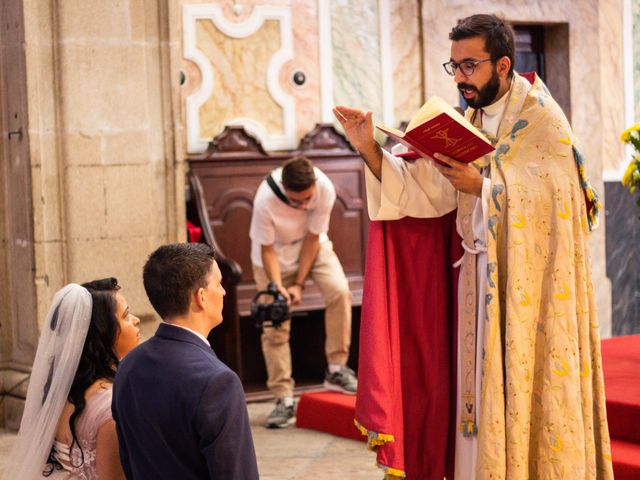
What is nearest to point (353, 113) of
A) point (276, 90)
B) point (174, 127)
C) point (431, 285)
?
point (431, 285)

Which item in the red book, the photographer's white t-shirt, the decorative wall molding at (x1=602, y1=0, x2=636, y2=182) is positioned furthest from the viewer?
the decorative wall molding at (x1=602, y1=0, x2=636, y2=182)

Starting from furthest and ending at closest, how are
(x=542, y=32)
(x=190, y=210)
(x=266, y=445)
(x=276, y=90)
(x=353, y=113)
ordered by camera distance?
(x=542, y=32)
(x=276, y=90)
(x=190, y=210)
(x=266, y=445)
(x=353, y=113)

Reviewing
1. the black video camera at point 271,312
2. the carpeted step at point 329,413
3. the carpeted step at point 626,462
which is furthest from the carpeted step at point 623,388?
the black video camera at point 271,312

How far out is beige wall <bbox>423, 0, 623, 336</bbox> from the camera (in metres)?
8.77

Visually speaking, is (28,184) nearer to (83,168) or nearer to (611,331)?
(83,168)

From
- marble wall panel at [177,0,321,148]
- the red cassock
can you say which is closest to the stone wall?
marble wall panel at [177,0,321,148]

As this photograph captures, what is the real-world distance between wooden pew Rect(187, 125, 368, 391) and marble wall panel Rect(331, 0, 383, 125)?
0.55 metres

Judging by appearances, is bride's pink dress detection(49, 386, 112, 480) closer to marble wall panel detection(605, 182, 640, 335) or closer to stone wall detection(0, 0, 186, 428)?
stone wall detection(0, 0, 186, 428)

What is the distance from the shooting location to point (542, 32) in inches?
360

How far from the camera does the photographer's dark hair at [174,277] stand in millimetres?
2750

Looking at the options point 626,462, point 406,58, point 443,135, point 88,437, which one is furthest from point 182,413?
point 406,58

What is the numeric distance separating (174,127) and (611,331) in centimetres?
462

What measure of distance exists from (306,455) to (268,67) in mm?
3091

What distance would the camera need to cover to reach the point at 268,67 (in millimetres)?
7781
